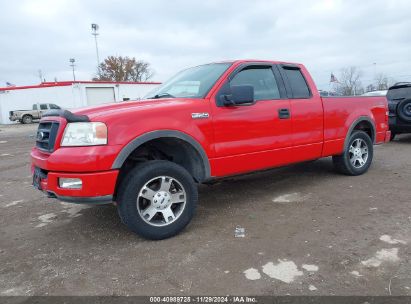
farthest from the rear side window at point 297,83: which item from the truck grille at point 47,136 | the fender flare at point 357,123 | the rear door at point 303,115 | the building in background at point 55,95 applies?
the building in background at point 55,95

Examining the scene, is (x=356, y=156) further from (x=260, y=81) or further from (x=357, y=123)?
(x=260, y=81)

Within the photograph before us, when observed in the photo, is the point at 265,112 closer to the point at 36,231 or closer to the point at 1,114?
the point at 36,231

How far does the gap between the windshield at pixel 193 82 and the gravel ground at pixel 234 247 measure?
4.80 ft

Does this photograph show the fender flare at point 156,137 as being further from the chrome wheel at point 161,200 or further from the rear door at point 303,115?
the rear door at point 303,115

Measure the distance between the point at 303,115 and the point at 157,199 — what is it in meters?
Answer: 2.38

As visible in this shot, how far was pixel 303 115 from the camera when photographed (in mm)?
4914

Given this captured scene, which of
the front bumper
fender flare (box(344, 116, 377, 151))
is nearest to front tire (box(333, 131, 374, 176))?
fender flare (box(344, 116, 377, 151))

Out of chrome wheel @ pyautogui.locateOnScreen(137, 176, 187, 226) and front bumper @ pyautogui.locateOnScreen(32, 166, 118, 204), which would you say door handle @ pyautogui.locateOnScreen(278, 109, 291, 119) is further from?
front bumper @ pyautogui.locateOnScreen(32, 166, 118, 204)

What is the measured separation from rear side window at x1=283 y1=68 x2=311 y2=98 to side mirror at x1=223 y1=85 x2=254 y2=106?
1155 millimetres

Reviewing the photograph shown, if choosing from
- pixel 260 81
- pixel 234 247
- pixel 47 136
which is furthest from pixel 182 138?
pixel 260 81

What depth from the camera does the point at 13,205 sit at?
527cm

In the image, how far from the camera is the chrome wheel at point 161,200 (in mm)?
3605

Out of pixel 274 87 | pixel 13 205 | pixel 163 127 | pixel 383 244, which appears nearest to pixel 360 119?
pixel 274 87

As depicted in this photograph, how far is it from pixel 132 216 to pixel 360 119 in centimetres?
407
